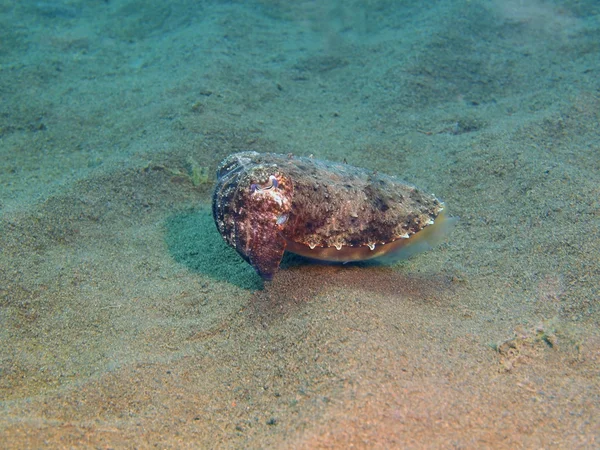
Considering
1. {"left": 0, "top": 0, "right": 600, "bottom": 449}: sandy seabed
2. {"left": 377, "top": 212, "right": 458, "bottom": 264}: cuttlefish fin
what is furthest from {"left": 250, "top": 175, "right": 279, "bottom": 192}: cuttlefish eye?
{"left": 377, "top": 212, "right": 458, "bottom": 264}: cuttlefish fin

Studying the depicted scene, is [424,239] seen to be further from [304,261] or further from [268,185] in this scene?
[268,185]

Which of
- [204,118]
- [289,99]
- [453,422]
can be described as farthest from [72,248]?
→ [289,99]

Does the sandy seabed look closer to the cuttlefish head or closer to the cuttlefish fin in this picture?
the cuttlefish fin

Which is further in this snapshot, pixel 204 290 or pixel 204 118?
pixel 204 118

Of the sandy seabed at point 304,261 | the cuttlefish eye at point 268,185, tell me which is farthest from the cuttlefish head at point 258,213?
the sandy seabed at point 304,261

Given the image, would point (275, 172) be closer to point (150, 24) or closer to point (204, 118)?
point (204, 118)

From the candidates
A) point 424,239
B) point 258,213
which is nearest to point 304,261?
point 258,213

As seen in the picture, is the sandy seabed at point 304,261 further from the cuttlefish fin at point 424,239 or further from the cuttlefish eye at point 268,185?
the cuttlefish eye at point 268,185
